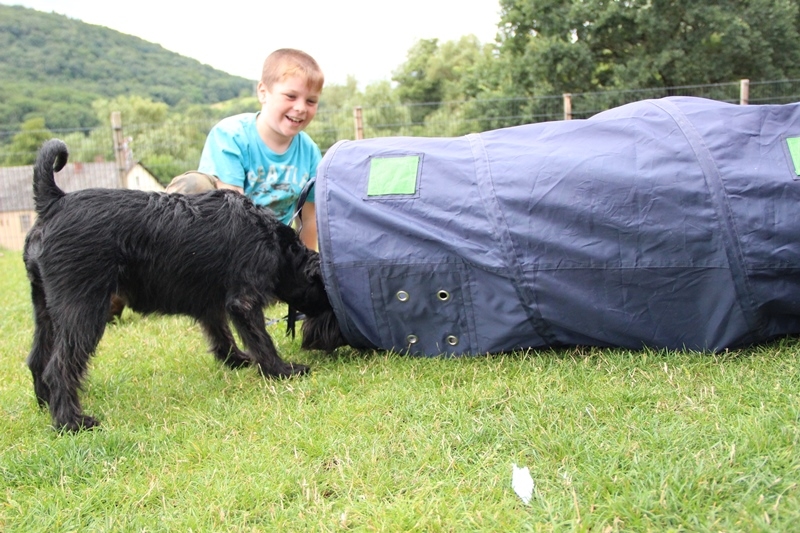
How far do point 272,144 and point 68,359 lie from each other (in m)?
2.29

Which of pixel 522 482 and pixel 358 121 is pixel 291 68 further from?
pixel 358 121

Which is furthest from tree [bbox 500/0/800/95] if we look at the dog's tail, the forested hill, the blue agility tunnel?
the dog's tail

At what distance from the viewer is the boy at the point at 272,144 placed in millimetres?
4277

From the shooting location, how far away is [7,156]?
43.7ft

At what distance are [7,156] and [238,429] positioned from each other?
1343cm

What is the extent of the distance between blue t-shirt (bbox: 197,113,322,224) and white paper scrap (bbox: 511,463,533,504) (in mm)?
2773

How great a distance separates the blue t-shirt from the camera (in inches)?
169

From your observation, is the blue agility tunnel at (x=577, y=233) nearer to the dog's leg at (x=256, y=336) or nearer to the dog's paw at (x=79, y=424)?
the dog's leg at (x=256, y=336)

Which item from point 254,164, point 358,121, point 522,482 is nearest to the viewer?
point 522,482

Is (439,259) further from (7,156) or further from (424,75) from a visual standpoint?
(424,75)

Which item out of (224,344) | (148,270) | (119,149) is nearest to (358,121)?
(119,149)

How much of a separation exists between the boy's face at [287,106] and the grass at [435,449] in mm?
1962

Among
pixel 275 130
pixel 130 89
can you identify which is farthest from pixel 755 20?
pixel 130 89

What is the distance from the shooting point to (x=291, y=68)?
170 inches
